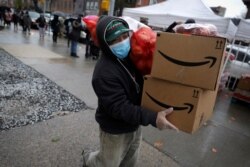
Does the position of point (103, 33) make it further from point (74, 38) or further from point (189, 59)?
point (74, 38)

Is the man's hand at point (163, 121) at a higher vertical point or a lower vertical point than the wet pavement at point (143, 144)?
higher

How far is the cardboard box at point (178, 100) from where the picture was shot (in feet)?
5.16

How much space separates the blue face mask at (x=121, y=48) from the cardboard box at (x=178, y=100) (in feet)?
0.79

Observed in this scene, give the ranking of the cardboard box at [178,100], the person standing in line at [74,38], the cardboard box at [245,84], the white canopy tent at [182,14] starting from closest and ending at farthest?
the cardboard box at [178,100] < the cardboard box at [245,84] < the white canopy tent at [182,14] < the person standing in line at [74,38]

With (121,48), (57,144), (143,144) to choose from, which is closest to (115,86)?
(121,48)

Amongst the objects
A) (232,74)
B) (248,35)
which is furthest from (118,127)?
(232,74)

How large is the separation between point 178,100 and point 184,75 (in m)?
0.18

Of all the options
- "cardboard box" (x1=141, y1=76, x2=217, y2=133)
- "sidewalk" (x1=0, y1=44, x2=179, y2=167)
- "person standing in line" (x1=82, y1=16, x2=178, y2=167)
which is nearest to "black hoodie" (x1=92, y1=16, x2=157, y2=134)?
"person standing in line" (x1=82, y1=16, x2=178, y2=167)

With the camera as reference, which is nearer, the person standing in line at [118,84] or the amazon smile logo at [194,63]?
the amazon smile logo at [194,63]

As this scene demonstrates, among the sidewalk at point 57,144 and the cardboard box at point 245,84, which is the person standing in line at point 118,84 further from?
the cardboard box at point 245,84

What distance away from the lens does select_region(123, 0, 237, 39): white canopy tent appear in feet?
23.2

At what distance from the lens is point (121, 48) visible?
1683 mm

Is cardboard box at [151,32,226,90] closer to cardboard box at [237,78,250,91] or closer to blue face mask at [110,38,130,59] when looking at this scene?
blue face mask at [110,38,130,59]

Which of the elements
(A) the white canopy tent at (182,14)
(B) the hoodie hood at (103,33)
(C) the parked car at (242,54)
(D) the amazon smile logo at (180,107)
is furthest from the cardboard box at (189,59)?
(C) the parked car at (242,54)
